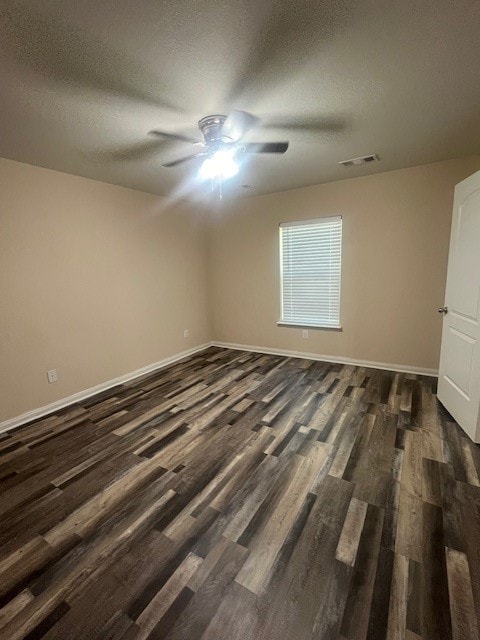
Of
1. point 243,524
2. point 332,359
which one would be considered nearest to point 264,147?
point 243,524

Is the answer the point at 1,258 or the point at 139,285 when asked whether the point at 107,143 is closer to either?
the point at 1,258

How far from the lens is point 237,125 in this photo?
7.05ft

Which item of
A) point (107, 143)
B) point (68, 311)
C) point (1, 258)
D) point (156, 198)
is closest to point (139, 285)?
point (68, 311)

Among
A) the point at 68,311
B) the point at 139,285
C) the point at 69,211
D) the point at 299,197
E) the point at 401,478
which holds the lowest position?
the point at 401,478

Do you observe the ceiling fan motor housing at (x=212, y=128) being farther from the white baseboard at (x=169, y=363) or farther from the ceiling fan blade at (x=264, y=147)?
the white baseboard at (x=169, y=363)

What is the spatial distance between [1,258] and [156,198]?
6.91 ft

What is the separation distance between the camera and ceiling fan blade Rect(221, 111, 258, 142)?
2012 mm

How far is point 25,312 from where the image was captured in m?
2.80

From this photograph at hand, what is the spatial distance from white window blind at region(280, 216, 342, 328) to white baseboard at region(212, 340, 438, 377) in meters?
0.48

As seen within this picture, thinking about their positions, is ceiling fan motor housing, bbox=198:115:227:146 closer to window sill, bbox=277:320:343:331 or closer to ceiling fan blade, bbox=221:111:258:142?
ceiling fan blade, bbox=221:111:258:142

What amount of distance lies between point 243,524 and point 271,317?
3.26m

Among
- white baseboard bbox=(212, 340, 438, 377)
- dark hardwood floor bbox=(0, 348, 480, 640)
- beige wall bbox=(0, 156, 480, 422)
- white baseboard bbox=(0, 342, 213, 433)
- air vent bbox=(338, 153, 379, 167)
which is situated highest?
air vent bbox=(338, 153, 379, 167)

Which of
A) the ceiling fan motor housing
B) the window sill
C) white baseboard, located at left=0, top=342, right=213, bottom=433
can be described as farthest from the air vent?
white baseboard, located at left=0, top=342, right=213, bottom=433

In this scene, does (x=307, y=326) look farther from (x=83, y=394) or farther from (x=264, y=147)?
(x=83, y=394)
